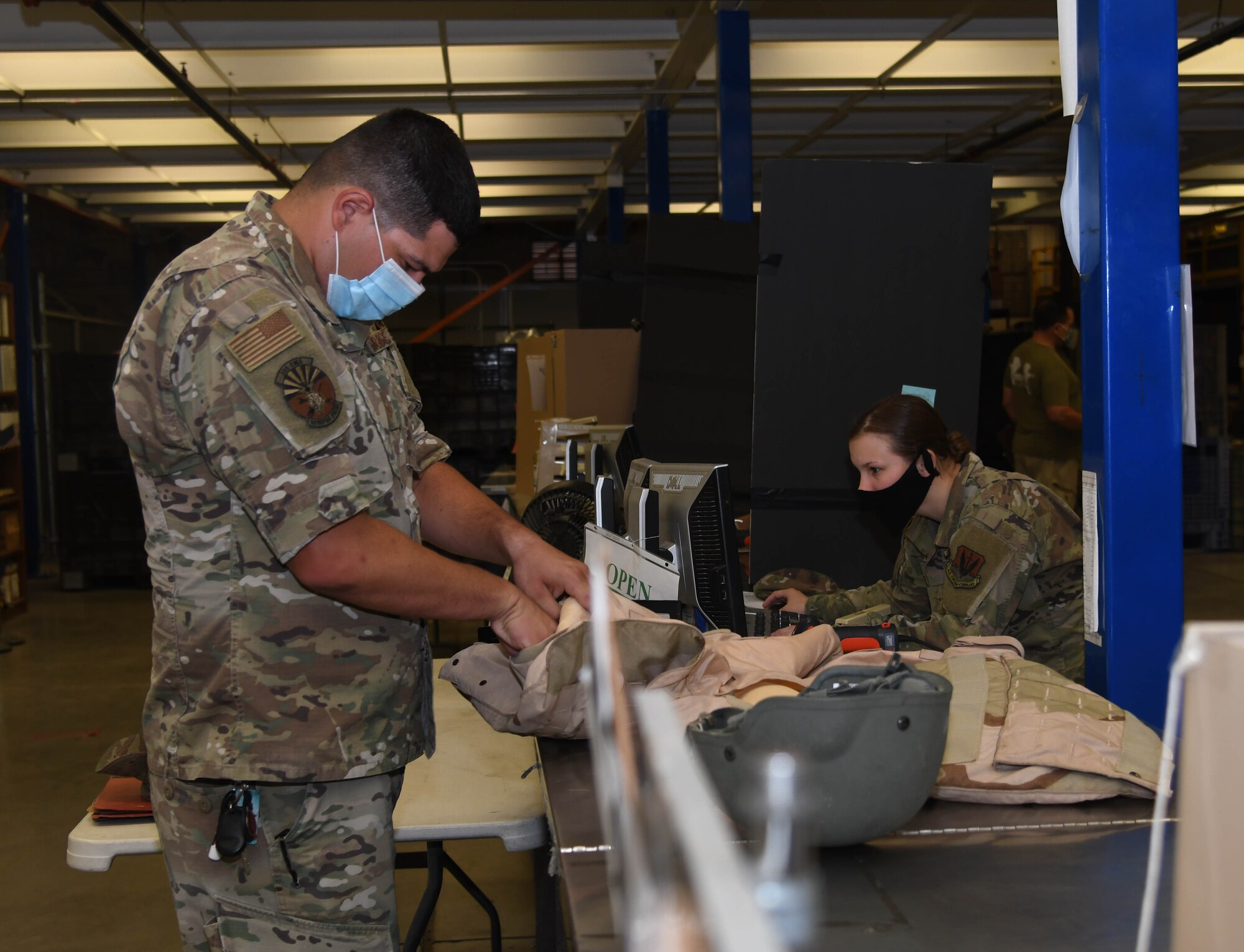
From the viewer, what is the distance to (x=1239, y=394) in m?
10.7

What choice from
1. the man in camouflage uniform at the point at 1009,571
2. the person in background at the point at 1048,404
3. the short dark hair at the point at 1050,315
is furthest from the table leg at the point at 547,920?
the short dark hair at the point at 1050,315

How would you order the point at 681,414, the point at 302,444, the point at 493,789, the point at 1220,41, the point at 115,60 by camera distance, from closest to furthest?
the point at 302,444 < the point at 493,789 < the point at 681,414 < the point at 1220,41 < the point at 115,60

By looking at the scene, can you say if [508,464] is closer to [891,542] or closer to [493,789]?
[891,542]

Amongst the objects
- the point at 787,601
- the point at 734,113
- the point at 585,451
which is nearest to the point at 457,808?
the point at 787,601

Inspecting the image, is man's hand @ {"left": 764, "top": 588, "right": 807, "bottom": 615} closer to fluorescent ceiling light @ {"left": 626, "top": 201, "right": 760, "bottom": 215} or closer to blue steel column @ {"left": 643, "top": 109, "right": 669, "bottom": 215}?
blue steel column @ {"left": 643, "top": 109, "right": 669, "bottom": 215}

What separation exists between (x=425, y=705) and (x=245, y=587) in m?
0.36

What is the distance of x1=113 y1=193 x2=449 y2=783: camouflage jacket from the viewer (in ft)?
4.59

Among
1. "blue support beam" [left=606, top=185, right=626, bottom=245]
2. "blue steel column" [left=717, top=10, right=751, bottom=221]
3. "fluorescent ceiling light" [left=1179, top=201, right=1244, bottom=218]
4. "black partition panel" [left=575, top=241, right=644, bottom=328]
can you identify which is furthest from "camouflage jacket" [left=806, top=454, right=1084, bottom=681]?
"fluorescent ceiling light" [left=1179, top=201, right=1244, bottom=218]

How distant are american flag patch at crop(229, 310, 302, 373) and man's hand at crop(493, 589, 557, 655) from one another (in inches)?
18.8

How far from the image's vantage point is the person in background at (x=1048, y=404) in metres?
6.07

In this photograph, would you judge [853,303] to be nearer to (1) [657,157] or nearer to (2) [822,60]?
(2) [822,60]

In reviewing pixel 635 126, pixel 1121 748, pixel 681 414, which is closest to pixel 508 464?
pixel 635 126

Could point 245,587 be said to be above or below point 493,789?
above

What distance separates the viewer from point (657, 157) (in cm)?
744
